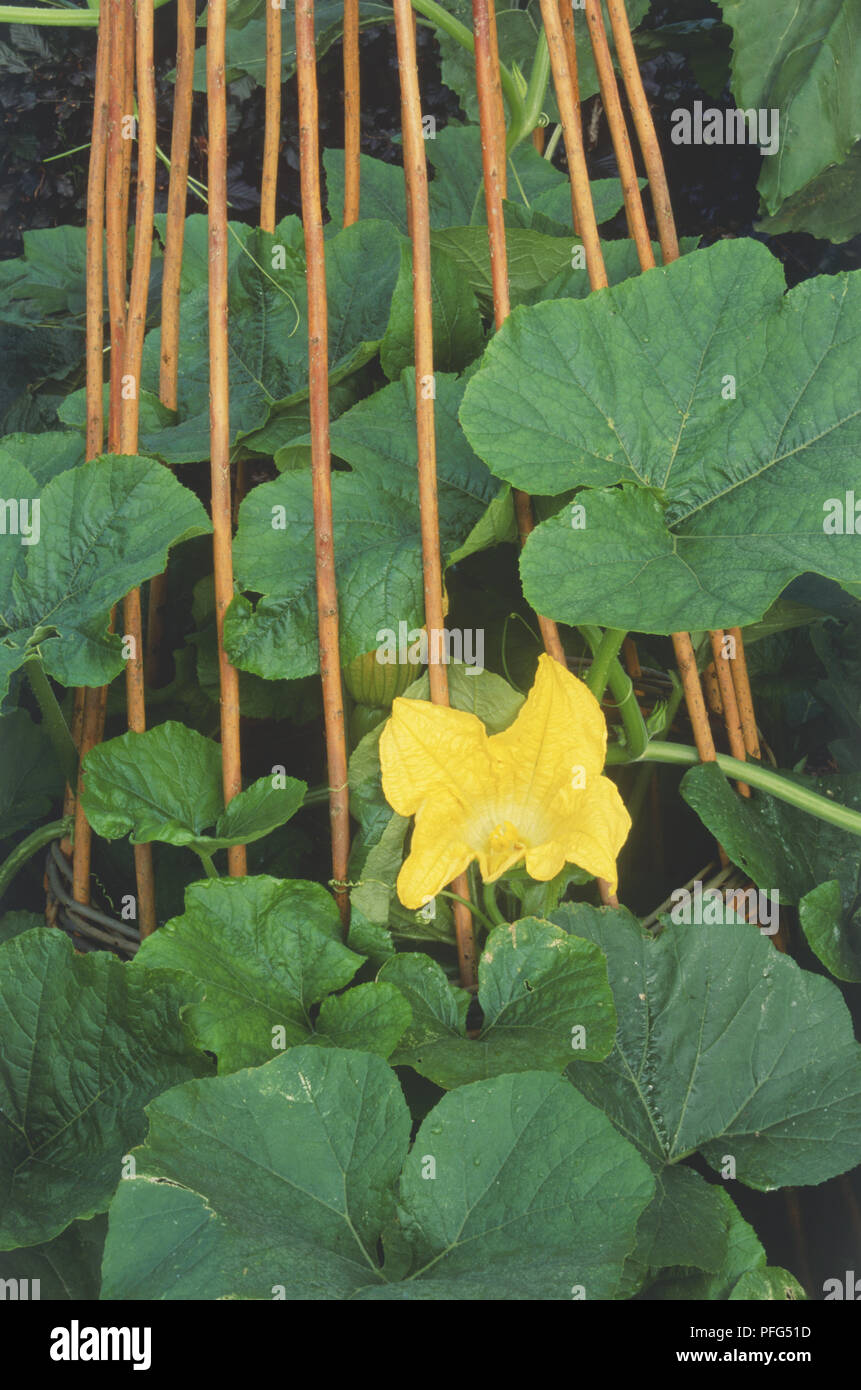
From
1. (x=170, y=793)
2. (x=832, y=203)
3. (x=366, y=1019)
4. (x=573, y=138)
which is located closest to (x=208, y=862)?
(x=170, y=793)

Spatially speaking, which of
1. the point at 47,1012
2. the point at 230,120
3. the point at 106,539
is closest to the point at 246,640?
the point at 106,539

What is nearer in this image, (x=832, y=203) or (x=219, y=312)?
(x=219, y=312)

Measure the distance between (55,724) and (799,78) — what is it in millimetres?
803

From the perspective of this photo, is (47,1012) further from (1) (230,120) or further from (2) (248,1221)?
(1) (230,120)

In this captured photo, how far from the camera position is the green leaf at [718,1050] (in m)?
0.73

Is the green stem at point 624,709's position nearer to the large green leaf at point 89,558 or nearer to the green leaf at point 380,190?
the large green leaf at point 89,558

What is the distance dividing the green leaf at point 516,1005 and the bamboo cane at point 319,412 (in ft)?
0.28

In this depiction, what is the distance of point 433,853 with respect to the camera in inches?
26.9

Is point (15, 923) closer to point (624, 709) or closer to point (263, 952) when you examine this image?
point (263, 952)

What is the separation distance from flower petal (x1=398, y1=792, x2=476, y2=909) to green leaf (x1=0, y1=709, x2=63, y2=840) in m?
0.44

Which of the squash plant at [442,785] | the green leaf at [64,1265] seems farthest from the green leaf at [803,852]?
the green leaf at [64,1265]

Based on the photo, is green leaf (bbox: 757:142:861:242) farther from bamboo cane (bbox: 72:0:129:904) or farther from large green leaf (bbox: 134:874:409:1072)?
large green leaf (bbox: 134:874:409:1072)

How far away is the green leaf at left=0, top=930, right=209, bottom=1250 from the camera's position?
668mm

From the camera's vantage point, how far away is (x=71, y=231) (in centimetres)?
125
